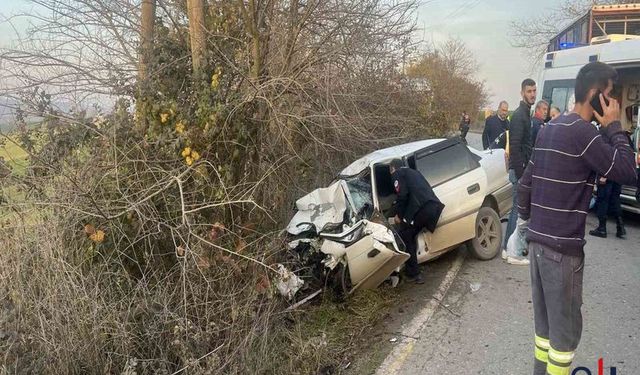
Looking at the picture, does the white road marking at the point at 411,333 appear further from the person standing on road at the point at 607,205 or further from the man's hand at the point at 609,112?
the person standing on road at the point at 607,205

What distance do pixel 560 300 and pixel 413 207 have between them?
2992 mm

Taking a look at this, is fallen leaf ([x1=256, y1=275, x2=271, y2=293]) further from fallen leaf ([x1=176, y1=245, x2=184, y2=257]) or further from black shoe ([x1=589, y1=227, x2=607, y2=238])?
black shoe ([x1=589, y1=227, x2=607, y2=238])

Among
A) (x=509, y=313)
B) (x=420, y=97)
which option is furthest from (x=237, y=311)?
(x=420, y=97)

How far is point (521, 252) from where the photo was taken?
392cm

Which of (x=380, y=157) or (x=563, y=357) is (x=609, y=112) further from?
(x=380, y=157)

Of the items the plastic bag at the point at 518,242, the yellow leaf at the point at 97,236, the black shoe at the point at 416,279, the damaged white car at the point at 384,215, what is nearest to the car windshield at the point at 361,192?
the damaged white car at the point at 384,215

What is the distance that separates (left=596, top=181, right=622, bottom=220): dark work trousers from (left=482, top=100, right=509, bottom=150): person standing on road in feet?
8.85

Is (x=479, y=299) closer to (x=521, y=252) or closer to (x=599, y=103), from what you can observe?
(x=521, y=252)

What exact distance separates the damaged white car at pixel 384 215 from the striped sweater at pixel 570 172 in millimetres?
2299

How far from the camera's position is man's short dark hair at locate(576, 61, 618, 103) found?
117 inches

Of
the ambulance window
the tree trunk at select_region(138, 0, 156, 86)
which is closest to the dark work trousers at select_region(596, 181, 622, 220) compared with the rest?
the ambulance window

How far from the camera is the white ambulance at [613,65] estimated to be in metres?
8.20

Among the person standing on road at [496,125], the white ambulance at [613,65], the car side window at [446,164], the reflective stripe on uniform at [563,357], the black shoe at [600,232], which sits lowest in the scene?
the black shoe at [600,232]

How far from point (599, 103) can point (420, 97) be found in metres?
12.2
